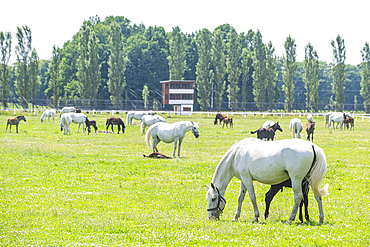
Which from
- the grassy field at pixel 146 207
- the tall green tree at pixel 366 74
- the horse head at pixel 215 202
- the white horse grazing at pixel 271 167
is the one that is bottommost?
the grassy field at pixel 146 207

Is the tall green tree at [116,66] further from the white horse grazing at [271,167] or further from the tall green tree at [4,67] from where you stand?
the white horse grazing at [271,167]

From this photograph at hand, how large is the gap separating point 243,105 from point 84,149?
73.1m

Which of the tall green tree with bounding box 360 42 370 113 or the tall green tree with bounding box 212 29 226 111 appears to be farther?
the tall green tree with bounding box 212 29 226 111

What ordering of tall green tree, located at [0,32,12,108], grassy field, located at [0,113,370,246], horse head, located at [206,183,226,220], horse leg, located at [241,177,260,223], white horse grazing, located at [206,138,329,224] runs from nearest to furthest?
grassy field, located at [0,113,370,246] → white horse grazing, located at [206,138,329,224] → horse leg, located at [241,177,260,223] → horse head, located at [206,183,226,220] → tall green tree, located at [0,32,12,108]

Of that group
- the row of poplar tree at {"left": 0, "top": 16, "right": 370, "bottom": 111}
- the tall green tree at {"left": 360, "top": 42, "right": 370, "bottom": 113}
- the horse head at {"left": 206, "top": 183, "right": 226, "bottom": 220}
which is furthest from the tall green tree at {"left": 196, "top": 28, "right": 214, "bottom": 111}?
the horse head at {"left": 206, "top": 183, "right": 226, "bottom": 220}

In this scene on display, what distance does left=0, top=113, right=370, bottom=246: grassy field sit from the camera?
7391mm

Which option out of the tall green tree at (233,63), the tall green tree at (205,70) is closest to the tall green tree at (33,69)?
the tall green tree at (205,70)

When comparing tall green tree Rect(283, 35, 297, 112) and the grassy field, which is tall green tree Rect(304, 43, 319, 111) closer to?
tall green tree Rect(283, 35, 297, 112)

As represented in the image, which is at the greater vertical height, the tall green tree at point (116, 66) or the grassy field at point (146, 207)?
the tall green tree at point (116, 66)

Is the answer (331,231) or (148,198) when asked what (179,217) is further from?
(331,231)

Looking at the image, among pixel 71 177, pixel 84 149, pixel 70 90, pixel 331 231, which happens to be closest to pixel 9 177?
pixel 71 177

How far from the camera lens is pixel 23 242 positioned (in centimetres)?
715

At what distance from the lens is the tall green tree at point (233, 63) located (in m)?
88.1

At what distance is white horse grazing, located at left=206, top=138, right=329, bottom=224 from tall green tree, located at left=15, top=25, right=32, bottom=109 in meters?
75.6
